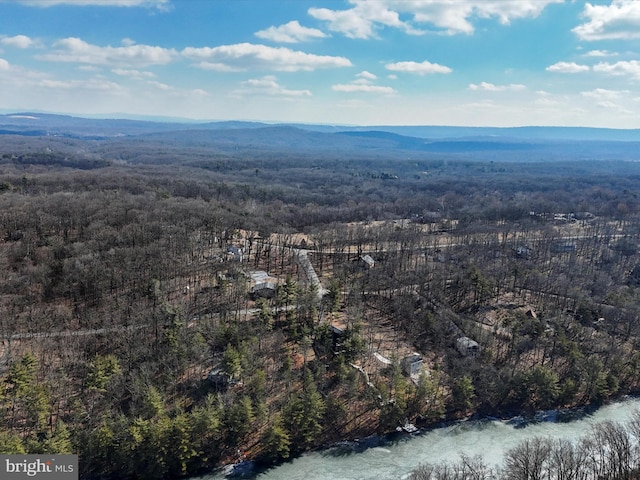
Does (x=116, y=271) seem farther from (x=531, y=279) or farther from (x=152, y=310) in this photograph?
(x=531, y=279)

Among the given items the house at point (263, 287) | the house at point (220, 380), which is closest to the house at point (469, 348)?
the house at point (263, 287)

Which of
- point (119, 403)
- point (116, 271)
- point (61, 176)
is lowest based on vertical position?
point (119, 403)

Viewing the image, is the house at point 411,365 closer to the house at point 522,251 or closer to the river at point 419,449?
the river at point 419,449

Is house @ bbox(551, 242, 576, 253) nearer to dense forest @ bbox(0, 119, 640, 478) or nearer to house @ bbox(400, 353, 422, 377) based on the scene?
dense forest @ bbox(0, 119, 640, 478)

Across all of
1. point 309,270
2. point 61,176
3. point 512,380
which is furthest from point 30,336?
point 61,176

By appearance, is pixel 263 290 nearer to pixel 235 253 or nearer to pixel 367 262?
pixel 235 253

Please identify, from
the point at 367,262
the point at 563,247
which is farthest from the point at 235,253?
the point at 563,247

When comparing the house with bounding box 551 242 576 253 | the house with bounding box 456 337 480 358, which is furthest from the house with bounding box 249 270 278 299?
the house with bounding box 551 242 576 253
